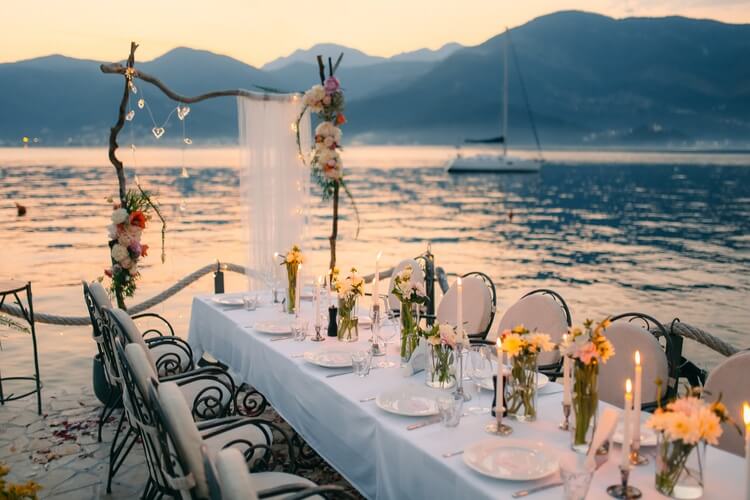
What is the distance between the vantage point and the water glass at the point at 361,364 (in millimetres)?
3271

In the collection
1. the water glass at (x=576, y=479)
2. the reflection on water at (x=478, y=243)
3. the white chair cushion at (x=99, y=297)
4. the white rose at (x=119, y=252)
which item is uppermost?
the white rose at (x=119, y=252)

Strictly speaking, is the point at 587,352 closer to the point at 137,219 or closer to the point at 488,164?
the point at 137,219

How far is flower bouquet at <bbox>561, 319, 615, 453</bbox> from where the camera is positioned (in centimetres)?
238

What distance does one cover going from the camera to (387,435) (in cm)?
265

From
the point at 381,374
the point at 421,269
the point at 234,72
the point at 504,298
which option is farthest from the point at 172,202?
the point at 234,72

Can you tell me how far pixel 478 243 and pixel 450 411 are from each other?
17.1 metres

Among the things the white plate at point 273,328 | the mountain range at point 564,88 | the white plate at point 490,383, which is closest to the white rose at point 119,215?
the white plate at point 273,328

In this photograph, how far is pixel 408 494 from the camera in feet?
8.31

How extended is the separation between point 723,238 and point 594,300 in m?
11.4

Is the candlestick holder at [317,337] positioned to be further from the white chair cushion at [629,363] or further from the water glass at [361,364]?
the white chair cushion at [629,363]

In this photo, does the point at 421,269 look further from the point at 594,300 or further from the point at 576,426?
the point at 594,300

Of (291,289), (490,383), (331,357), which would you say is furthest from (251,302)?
(490,383)

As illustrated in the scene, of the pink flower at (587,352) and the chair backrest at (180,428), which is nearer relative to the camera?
the chair backrest at (180,428)

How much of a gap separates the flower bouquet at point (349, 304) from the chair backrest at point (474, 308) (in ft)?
3.01
